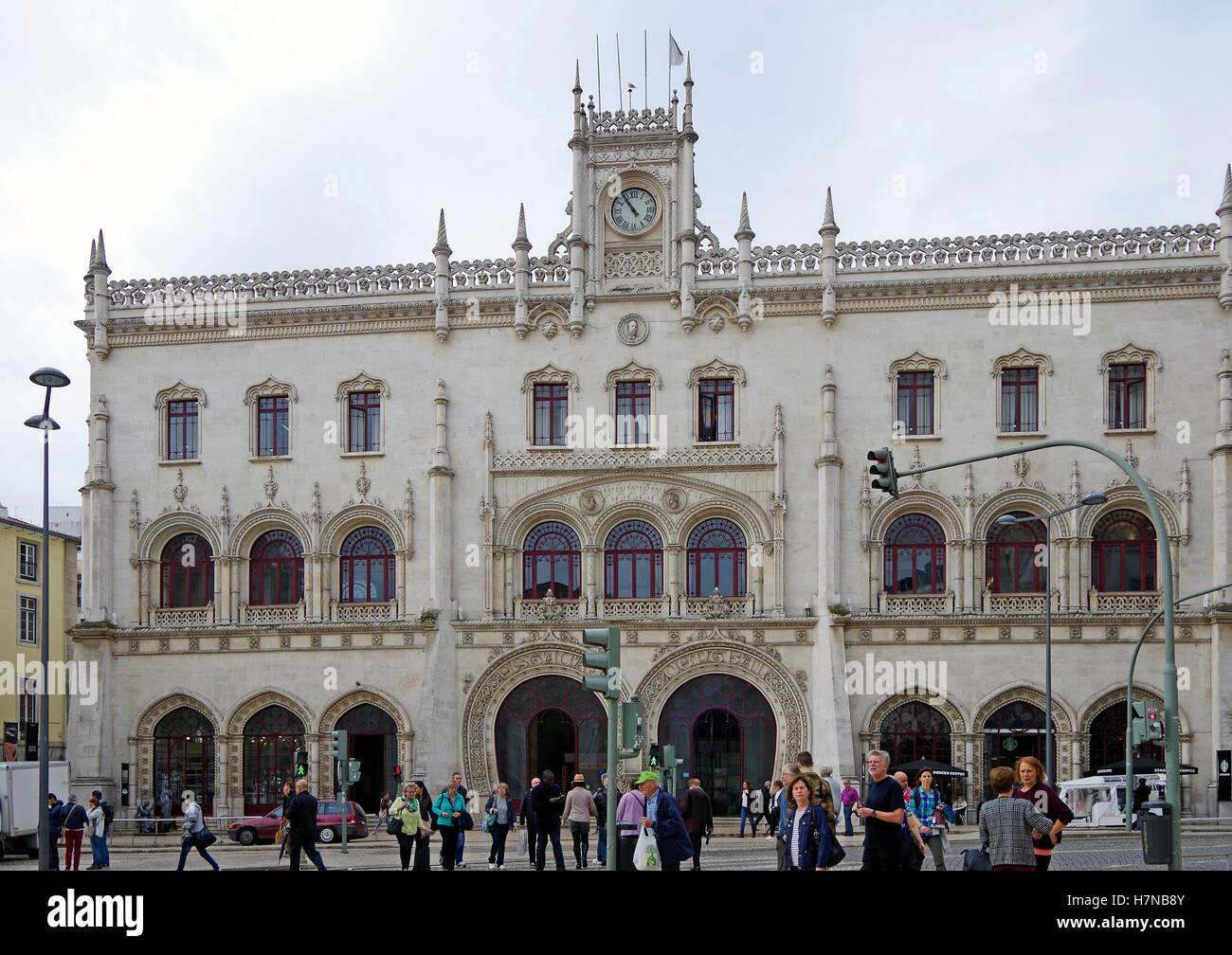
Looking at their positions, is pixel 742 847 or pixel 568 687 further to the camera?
pixel 568 687

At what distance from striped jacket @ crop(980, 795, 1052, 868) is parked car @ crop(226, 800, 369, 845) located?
98.6 ft

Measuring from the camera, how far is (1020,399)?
140 ft

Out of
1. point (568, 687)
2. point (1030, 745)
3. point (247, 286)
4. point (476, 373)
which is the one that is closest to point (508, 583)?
point (568, 687)

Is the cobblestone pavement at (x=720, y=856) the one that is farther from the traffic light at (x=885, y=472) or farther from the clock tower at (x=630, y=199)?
the clock tower at (x=630, y=199)

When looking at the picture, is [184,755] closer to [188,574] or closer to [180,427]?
[188,574]

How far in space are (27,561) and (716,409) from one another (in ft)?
110

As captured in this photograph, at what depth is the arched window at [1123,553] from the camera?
41688mm

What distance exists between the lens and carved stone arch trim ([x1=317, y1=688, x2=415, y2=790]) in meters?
43.0

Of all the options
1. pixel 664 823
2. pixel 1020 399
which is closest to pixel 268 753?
pixel 1020 399

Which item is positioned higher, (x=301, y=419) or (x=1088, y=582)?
(x=301, y=419)

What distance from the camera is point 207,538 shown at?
148ft
